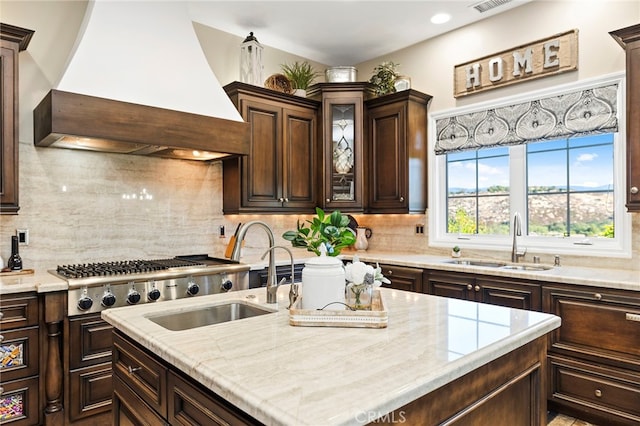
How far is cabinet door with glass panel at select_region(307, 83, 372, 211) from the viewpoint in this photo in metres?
4.22

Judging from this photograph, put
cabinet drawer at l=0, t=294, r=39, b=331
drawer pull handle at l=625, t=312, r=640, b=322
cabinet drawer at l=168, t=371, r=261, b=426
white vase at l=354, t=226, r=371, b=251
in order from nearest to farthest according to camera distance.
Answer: cabinet drawer at l=168, t=371, r=261, b=426
cabinet drawer at l=0, t=294, r=39, b=331
drawer pull handle at l=625, t=312, r=640, b=322
white vase at l=354, t=226, r=371, b=251

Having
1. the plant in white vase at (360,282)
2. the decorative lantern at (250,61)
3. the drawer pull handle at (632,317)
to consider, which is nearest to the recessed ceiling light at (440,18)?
the decorative lantern at (250,61)

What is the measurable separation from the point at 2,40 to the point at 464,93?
11.8 feet

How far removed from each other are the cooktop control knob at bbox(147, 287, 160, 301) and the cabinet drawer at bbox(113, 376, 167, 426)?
1.09m

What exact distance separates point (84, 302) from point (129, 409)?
1134 millimetres

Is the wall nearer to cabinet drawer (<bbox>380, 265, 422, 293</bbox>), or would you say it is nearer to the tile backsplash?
the tile backsplash

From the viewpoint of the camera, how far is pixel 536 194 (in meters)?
3.57

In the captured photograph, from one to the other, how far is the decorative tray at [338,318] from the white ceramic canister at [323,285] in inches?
1.9

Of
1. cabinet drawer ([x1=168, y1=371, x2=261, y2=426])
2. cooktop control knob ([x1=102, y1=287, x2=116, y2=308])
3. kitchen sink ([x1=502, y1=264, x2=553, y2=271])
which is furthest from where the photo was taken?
kitchen sink ([x1=502, y1=264, x2=553, y2=271])

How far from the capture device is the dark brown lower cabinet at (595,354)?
2.46 metres

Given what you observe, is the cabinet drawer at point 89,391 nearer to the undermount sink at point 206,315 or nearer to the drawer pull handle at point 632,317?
the undermount sink at point 206,315

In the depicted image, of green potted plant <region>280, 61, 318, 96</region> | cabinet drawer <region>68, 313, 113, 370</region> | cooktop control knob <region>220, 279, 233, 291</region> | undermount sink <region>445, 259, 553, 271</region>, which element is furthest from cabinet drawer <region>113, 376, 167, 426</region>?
green potted plant <region>280, 61, 318, 96</region>

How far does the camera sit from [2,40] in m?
2.58

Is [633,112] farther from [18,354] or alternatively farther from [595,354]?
[18,354]
